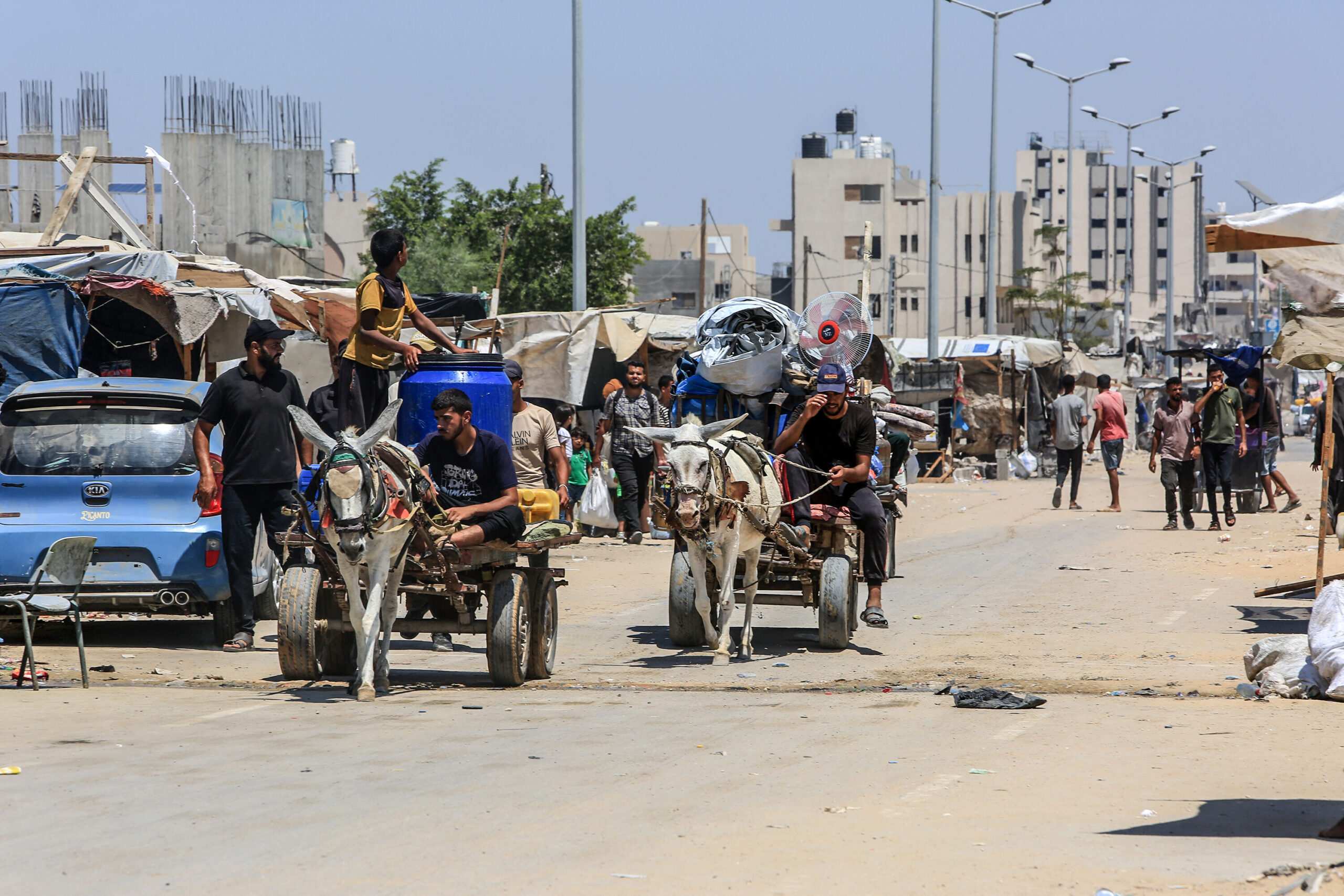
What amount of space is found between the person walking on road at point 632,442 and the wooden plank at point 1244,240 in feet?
28.4

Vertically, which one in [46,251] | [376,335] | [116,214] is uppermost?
[116,214]

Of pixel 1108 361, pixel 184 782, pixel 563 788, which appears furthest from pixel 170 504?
pixel 1108 361

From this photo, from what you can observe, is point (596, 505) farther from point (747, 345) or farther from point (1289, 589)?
point (1289, 589)

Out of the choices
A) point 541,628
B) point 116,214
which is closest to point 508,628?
point 541,628

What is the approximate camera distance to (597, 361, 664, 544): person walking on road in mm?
17234

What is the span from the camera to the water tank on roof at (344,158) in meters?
74.9

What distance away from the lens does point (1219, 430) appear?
18797 millimetres

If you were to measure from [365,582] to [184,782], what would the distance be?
2139 mm

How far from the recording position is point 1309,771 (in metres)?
6.47

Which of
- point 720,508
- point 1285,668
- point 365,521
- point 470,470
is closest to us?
point 365,521

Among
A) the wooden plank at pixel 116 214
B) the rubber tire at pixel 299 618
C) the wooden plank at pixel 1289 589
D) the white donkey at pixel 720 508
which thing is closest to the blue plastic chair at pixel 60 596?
the rubber tire at pixel 299 618

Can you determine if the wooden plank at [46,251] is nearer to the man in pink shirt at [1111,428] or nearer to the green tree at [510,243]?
the man in pink shirt at [1111,428]

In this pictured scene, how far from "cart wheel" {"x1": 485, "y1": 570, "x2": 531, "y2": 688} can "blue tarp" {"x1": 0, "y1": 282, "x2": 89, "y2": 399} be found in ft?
22.5

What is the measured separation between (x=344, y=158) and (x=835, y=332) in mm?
67866
